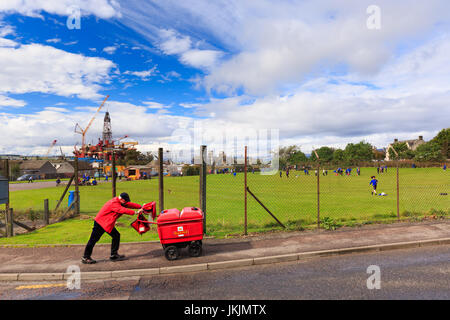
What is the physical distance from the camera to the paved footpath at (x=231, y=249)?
653 cm

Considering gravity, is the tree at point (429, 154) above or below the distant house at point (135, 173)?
above

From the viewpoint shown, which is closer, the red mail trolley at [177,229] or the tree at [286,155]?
the red mail trolley at [177,229]

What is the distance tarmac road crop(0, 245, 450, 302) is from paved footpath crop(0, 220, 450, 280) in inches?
17.9

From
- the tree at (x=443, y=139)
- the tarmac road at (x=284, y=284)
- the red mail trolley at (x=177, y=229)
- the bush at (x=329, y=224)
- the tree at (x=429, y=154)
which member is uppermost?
the tree at (x=443, y=139)

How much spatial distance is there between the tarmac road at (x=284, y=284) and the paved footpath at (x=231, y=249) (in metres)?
0.46

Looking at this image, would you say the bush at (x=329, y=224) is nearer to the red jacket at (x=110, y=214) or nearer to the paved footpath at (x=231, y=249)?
the paved footpath at (x=231, y=249)

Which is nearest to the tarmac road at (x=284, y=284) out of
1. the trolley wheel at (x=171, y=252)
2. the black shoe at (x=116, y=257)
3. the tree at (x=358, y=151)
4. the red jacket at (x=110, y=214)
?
the trolley wheel at (x=171, y=252)

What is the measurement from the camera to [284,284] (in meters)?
5.39

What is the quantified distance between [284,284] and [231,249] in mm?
2335

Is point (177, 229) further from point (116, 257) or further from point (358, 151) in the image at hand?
point (358, 151)

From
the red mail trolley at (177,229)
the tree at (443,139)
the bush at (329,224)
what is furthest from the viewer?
the tree at (443,139)

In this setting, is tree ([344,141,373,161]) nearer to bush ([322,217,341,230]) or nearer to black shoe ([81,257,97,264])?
bush ([322,217,341,230])

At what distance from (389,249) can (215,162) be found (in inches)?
344

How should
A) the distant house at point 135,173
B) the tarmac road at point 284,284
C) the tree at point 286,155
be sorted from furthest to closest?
1. the distant house at point 135,173
2. the tree at point 286,155
3. the tarmac road at point 284,284
